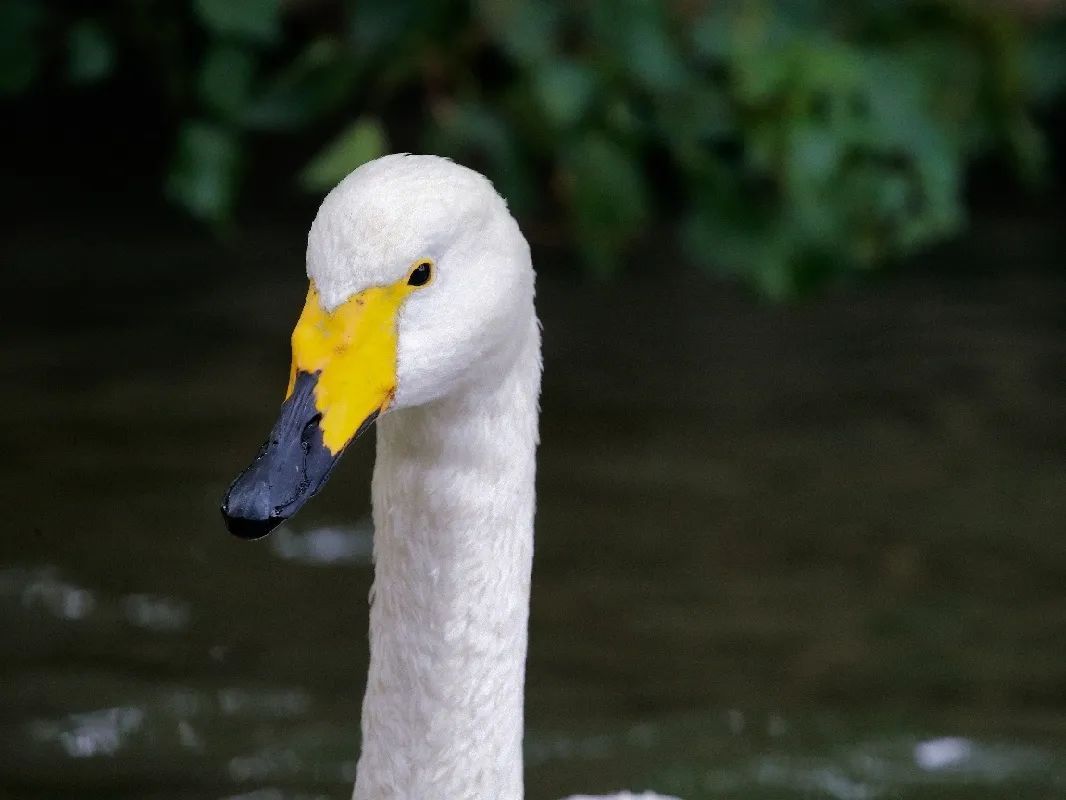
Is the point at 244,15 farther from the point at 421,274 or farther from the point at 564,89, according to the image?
the point at 421,274

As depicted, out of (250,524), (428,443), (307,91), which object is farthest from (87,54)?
(250,524)

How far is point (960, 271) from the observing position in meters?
7.10

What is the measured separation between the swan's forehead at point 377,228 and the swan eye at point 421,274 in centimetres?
1

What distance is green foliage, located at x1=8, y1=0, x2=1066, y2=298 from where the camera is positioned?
14.0 ft

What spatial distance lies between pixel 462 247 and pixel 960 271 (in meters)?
5.16

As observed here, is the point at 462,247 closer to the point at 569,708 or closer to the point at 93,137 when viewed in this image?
the point at 569,708

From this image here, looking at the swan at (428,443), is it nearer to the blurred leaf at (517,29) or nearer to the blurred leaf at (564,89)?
the blurred leaf at (564,89)

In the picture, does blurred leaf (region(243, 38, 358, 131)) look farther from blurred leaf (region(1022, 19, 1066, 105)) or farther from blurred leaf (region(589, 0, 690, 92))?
blurred leaf (region(1022, 19, 1066, 105))

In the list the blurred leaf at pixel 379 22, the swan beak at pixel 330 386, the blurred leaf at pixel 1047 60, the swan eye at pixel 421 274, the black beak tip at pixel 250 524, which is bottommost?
the black beak tip at pixel 250 524

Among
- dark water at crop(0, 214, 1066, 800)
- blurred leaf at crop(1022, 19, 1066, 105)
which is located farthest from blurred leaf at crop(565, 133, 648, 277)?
blurred leaf at crop(1022, 19, 1066, 105)

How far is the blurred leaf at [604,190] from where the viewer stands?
4.52 metres

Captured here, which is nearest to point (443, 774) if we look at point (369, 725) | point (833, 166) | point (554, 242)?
point (369, 725)

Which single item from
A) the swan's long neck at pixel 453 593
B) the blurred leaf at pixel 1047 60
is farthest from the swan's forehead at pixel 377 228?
the blurred leaf at pixel 1047 60

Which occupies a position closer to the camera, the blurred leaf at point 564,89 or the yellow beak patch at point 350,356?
the yellow beak patch at point 350,356
